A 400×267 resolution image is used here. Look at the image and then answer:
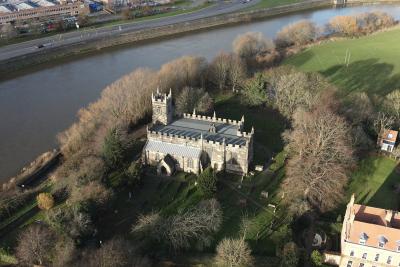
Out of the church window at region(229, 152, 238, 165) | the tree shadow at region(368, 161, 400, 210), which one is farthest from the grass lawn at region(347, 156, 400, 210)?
the church window at region(229, 152, 238, 165)

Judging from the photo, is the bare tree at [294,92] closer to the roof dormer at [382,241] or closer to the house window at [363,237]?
the house window at [363,237]

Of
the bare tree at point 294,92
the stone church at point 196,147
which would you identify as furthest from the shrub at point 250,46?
the stone church at point 196,147

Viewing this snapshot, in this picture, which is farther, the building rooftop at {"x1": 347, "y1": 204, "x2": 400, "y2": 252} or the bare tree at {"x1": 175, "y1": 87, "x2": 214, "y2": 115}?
the bare tree at {"x1": 175, "y1": 87, "x2": 214, "y2": 115}

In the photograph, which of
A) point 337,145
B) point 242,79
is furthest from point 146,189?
point 242,79

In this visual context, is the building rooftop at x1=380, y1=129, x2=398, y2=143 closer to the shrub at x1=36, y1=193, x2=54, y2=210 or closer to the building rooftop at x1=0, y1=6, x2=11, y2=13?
the shrub at x1=36, y1=193, x2=54, y2=210

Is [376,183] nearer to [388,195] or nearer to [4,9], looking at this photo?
[388,195]

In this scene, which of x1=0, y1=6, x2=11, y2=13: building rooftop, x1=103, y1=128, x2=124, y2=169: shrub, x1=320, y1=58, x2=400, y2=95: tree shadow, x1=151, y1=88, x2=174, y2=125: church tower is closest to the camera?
x1=103, y1=128, x2=124, y2=169: shrub

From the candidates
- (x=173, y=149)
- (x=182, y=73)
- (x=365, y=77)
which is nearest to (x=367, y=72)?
(x=365, y=77)
